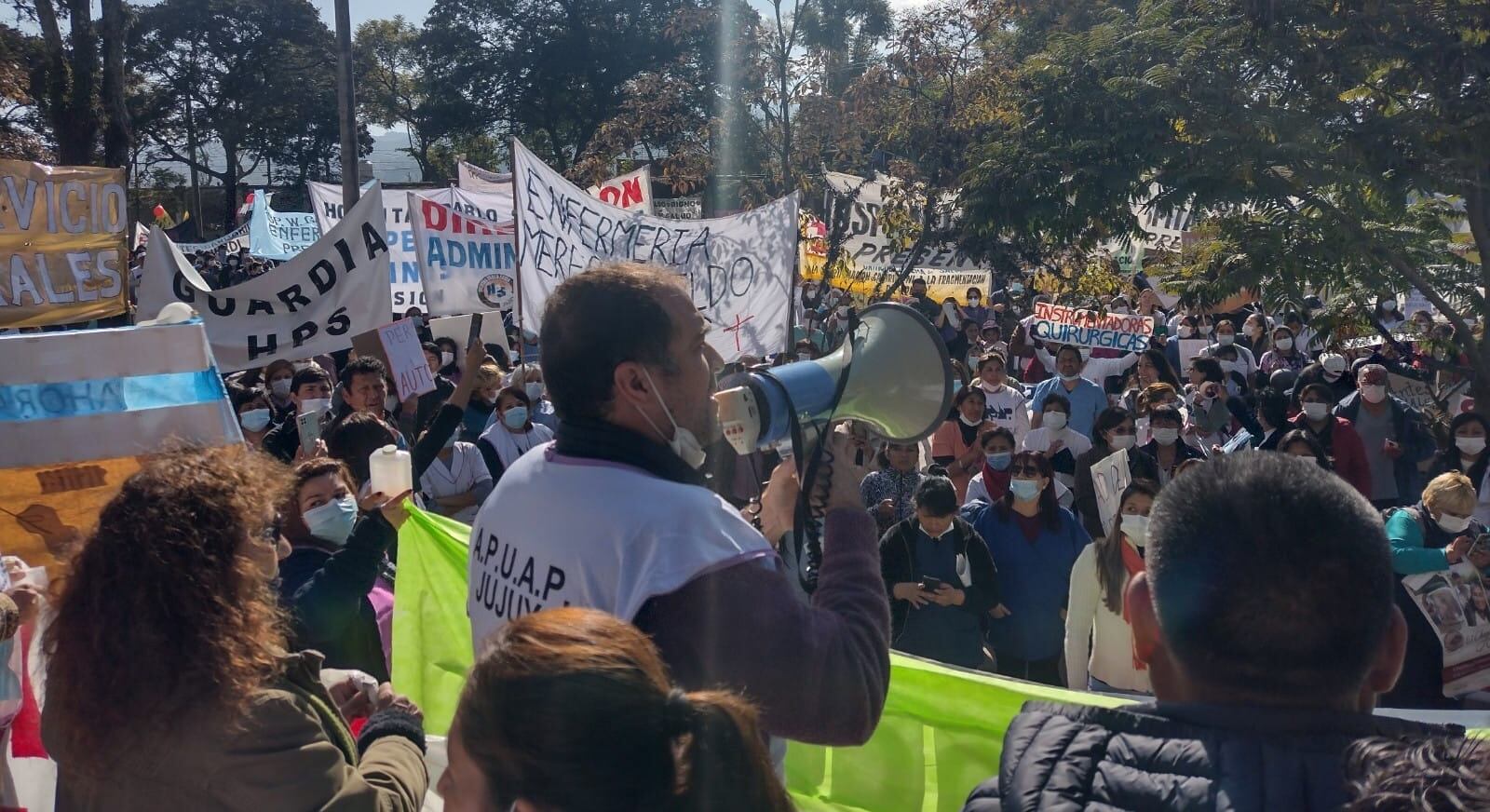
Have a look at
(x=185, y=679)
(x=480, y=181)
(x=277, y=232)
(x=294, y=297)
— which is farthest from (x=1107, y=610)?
(x=277, y=232)

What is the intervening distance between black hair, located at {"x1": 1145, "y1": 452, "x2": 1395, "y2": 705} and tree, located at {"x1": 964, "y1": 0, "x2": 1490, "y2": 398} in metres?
6.70

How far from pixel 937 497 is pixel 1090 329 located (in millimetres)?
6013

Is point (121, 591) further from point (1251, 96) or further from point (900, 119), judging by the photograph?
point (900, 119)

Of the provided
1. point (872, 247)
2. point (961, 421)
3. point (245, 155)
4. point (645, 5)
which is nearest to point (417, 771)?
point (961, 421)

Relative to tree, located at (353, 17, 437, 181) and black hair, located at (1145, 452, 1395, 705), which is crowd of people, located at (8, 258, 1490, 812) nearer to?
black hair, located at (1145, 452, 1395, 705)

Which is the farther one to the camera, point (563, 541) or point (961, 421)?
point (961, 421)

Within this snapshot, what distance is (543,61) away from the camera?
146ft

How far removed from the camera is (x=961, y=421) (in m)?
7.48

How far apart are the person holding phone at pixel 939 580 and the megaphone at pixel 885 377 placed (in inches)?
106

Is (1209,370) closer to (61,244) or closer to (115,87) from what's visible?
(61,244)

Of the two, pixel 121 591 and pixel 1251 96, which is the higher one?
pixel 1251 96

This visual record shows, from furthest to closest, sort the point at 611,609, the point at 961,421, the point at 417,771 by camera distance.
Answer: the point at 961,421, the point at 417,771, the point at 611,609

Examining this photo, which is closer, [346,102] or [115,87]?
[346,102]

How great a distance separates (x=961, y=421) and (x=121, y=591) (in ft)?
19.8
